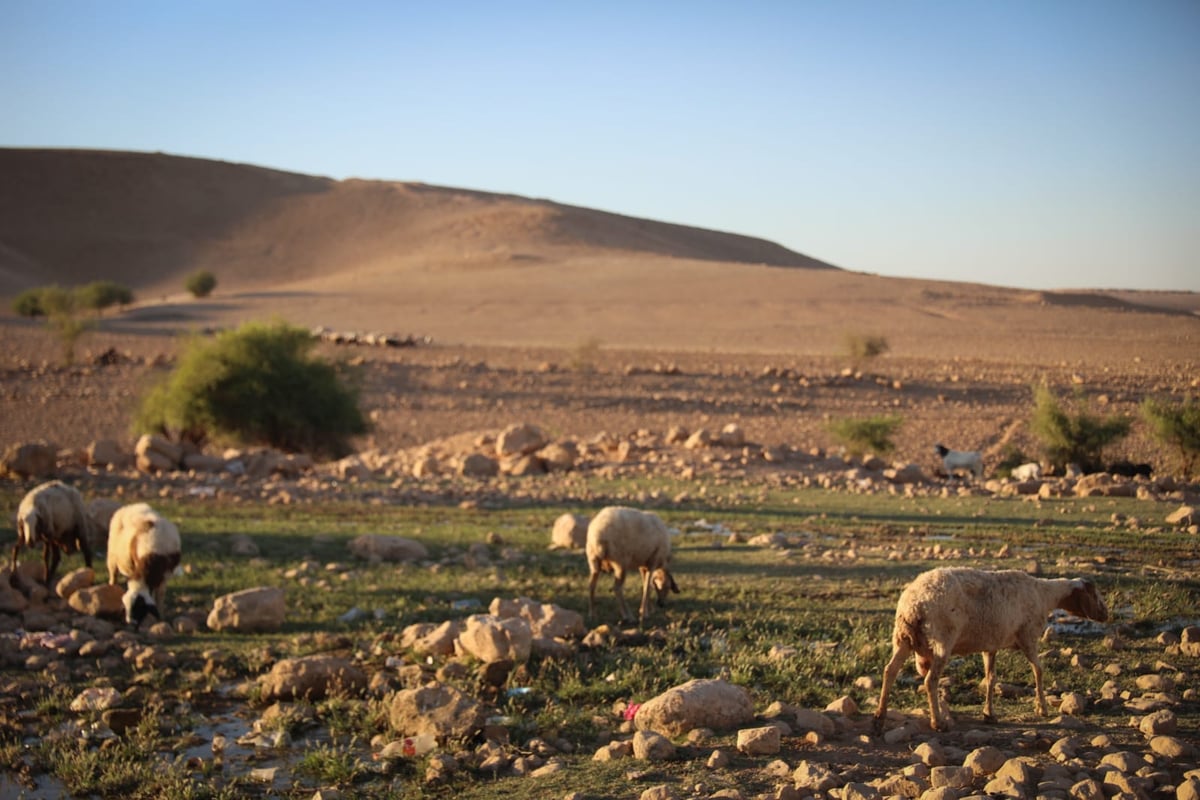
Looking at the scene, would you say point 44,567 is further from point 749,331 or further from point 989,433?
point 749,331

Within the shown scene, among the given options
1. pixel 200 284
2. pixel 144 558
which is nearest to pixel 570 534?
pixel 144 558

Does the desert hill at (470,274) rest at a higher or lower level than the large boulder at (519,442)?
higher

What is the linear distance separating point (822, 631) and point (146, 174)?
4965 inches

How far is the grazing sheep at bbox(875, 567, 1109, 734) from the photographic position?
6855 mm

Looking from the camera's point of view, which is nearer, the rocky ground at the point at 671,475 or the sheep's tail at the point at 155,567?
the rocky ground at the point at 671,475

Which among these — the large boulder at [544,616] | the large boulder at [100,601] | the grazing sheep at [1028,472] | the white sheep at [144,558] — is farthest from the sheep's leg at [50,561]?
the grazing sheep at [1028,472]

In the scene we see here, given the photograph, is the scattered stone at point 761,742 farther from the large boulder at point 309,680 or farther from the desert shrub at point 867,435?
the desert shrub at point 867,435

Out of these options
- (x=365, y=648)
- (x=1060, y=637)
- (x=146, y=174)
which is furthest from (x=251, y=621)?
(x=146, y=174)

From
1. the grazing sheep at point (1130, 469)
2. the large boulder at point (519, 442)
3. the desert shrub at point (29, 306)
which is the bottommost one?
the large boulder at point (519, 442)

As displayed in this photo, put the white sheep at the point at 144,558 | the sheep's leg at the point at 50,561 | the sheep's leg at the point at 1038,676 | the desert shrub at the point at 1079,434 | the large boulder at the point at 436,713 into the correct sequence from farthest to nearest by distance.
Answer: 1. the desert shrub at the point at 1079,434
2. the sheep's leg at the point at 50,561
3. the white sheep at the point at 144,558
4. the large boulder at the point at 436,713
5. the sheep's leg at the point at 1038,676

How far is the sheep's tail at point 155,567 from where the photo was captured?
1091 centimetres

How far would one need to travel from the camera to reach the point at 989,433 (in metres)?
26.0

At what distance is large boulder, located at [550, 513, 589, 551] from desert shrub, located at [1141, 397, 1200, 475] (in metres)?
11.1

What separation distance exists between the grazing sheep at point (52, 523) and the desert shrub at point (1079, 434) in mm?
17228
